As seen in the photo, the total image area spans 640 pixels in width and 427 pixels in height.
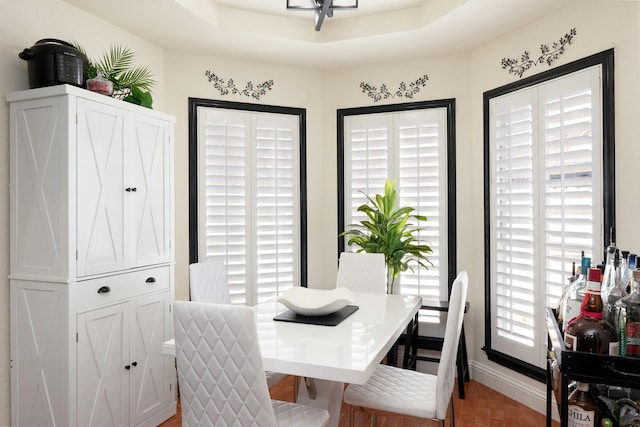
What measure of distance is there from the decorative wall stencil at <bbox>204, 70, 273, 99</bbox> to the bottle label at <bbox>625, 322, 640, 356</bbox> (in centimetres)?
329

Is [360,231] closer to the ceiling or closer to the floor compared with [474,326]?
closer to the ceiling

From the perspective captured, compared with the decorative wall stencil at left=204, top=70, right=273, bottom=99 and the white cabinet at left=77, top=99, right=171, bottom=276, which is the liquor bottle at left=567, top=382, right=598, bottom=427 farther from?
the decorative wall stencil at left=204, top=70, right=273, bottom=99

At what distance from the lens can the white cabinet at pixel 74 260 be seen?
235 centimetres

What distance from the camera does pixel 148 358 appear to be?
288 cm

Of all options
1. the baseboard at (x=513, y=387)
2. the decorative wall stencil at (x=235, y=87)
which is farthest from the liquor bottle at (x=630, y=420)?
the decorative wall stencil at (x=235, y=87)

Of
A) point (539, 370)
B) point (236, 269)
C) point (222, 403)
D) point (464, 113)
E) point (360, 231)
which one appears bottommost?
point (539, 370)

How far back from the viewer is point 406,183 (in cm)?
394

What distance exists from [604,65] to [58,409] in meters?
3.56

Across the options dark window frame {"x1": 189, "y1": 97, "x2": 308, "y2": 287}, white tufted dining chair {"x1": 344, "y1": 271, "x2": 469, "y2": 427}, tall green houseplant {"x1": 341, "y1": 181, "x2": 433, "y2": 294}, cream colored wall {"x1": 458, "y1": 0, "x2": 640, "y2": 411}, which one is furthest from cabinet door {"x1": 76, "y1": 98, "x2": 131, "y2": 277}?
cream colored wall {"x1": 458, "y1": 0, "x2": 640, "y2": 411}

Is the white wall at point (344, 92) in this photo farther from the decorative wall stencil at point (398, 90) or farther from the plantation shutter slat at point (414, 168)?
the plantation shutter slat at point (414, 168)

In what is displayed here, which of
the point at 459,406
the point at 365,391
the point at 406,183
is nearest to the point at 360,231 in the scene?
the point at 406,183

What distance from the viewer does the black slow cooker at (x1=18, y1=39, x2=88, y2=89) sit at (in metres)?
2.39

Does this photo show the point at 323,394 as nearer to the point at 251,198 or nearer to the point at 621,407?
the point at 621,407

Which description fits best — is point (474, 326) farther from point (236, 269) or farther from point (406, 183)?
point (236, 269)
